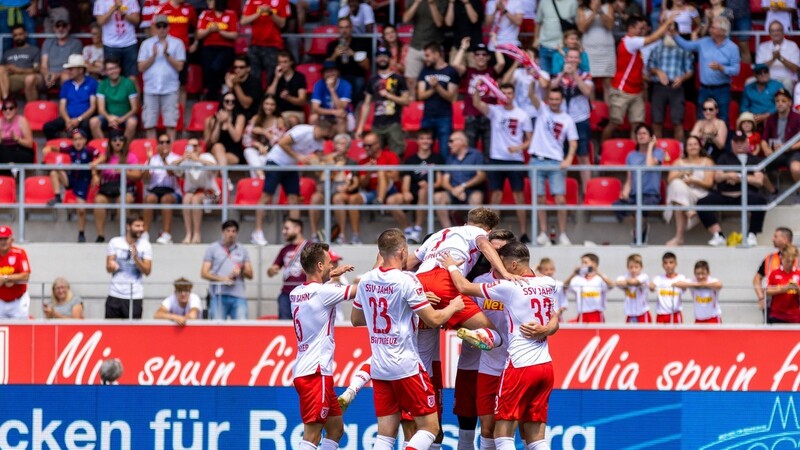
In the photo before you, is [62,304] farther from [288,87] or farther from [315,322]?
[315,322]

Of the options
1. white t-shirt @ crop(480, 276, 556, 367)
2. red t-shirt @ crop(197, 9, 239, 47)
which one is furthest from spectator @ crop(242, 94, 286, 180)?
white t-shirt @ crop(480, 276, 556, 367)

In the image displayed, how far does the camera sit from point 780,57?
21844 millimetres

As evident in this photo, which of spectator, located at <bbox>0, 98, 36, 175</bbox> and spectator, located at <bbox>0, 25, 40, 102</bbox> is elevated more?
spectator, located at <bbox>0, 25, 40, 102</bbox>

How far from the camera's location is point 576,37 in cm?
2139

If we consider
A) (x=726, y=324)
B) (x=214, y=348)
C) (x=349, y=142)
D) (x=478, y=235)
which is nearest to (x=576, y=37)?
(x=349, y=142)

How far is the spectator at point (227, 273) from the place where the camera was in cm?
1888

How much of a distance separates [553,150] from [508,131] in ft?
2.24

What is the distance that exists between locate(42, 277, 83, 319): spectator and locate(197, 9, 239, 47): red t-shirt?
5.24 m

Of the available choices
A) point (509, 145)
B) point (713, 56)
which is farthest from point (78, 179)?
point (713, 56)

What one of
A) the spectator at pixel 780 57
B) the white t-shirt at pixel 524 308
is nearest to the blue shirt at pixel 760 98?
the spectator at pixel 780 57

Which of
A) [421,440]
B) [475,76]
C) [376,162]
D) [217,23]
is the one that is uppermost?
[217,23]

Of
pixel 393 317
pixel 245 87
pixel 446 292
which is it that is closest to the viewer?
pixel 393 317

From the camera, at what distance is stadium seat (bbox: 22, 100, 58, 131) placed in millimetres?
22906

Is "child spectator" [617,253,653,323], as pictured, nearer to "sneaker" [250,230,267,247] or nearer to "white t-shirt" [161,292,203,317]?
"sneaker" [250,230,267,247]
